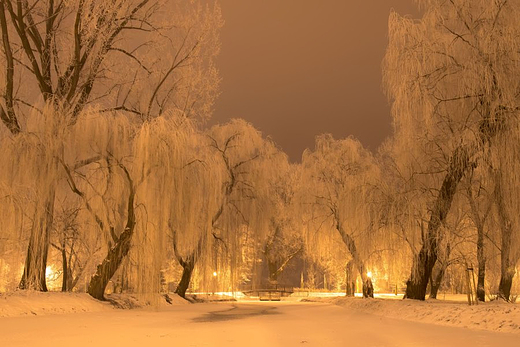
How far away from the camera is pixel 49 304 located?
1196cm

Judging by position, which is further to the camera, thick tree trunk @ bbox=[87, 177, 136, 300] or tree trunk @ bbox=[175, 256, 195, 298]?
tree trunk @ bbox=[175, 256, 195, 298]

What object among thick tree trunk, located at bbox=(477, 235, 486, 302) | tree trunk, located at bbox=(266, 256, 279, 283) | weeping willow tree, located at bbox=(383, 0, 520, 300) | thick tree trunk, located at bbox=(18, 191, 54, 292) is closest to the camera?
weeping willow tree, located at bbox=(383, 0, 520, 300)

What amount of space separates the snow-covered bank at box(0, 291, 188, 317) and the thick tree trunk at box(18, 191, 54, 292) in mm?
534

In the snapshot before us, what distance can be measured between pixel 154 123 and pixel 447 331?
26.3 feet

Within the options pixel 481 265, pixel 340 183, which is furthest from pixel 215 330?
pixel 340 183

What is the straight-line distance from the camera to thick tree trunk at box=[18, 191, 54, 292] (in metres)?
11.9

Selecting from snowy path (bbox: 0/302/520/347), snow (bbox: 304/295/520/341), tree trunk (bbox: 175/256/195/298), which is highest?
tree trunk (bbox: 175/256/195/298)

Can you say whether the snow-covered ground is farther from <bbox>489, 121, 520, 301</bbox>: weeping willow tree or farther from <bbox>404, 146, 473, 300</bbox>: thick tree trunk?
<bbox>489, 121, 520, 301</bbox>: weeping willow tree

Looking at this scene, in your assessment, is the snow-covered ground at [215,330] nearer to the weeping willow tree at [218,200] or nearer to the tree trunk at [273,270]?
the weeping willow tree at [218,200]

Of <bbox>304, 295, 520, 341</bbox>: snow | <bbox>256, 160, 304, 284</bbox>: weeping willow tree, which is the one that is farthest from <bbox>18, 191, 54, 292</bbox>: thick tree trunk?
<bbox>256, 160, 304, 284</bbox>: weeping willow tree

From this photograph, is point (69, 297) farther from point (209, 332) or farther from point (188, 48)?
point (188, 48)

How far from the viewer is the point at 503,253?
12039mm

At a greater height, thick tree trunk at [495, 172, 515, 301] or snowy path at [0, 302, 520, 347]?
thick tree trunk at [495, 172, 515, 301]

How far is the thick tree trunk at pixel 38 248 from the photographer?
11.9 metres
